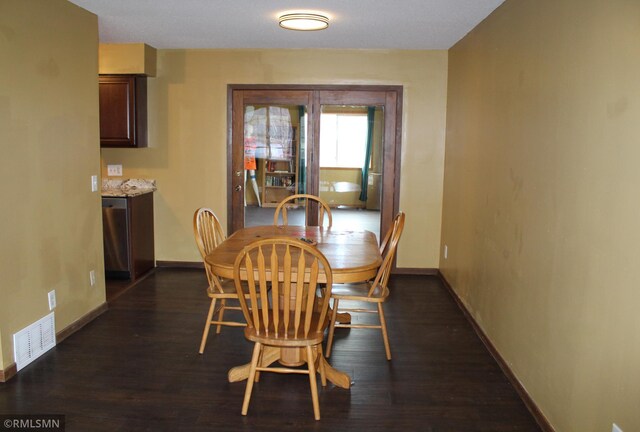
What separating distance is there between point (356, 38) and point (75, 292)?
3094 mm

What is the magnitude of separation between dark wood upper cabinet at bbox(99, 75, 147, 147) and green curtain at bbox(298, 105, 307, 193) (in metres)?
1.58

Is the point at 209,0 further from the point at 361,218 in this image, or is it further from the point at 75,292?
the point at 361,218

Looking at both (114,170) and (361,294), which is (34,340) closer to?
(361,294)

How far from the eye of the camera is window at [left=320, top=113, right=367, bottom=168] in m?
5.58

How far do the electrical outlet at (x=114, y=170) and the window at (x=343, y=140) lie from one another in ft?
6.83

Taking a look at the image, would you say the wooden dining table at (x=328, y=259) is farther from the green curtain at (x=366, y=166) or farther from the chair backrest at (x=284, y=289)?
the green curtain at (x=366, y=166)

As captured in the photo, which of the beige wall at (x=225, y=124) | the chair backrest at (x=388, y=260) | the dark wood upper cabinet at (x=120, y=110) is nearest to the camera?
the chair backrest at (x=388, y=260)

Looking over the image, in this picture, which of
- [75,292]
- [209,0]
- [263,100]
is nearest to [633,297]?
[209,0]

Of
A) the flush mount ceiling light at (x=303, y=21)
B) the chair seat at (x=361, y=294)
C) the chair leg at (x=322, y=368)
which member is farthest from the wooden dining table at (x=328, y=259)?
the flush mount ceiling light at (x=303, y=21)

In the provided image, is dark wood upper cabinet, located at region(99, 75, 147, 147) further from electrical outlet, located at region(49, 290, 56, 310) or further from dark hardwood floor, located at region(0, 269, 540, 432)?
electrical outlet, located at region(49, 290, 56, 310)

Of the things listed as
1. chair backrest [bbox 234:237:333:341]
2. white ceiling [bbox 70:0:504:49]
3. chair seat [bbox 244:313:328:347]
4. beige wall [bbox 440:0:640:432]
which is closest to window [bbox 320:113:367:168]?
white ceiling [bbox 70:0:504:49]

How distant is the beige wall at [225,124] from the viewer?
5.43 m

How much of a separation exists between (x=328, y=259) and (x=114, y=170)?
3.46 meters

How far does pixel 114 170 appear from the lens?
5691mm
